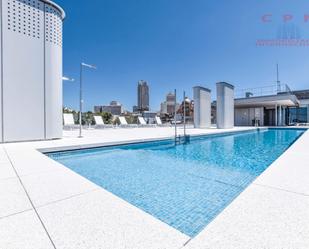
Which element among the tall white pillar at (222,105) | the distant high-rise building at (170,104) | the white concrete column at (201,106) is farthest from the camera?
the distant high-rise building at (170,104)

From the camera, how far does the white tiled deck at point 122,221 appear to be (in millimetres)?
1153

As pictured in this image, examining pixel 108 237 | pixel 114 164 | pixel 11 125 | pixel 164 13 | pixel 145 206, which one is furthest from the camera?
pixel 164 13

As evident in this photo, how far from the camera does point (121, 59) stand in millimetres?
18156

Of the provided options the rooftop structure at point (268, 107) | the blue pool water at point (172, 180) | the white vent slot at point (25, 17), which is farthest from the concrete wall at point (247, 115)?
the white vent slot at point (25, 17)

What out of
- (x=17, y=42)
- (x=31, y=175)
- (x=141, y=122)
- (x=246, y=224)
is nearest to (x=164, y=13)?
(x=17, y=42)

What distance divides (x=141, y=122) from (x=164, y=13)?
400 inches

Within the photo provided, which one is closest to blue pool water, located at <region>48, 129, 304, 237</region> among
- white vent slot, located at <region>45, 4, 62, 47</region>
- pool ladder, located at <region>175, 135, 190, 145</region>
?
pool ladder, located at <region>175, 135, 190, 145</region>

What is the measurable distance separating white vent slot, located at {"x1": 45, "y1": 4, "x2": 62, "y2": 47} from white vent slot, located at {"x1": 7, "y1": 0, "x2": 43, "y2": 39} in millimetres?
236

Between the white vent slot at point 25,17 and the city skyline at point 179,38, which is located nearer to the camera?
the white vent slot at point 25,17

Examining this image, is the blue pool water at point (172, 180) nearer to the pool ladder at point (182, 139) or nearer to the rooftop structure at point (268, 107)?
the pool ladder at point (182, 139)

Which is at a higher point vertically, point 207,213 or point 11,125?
point 11,125

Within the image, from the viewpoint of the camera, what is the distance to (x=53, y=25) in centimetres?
679

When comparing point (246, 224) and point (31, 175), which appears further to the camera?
point (31, 175)

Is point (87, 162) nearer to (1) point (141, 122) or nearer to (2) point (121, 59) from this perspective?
(1) point (141, 122)
